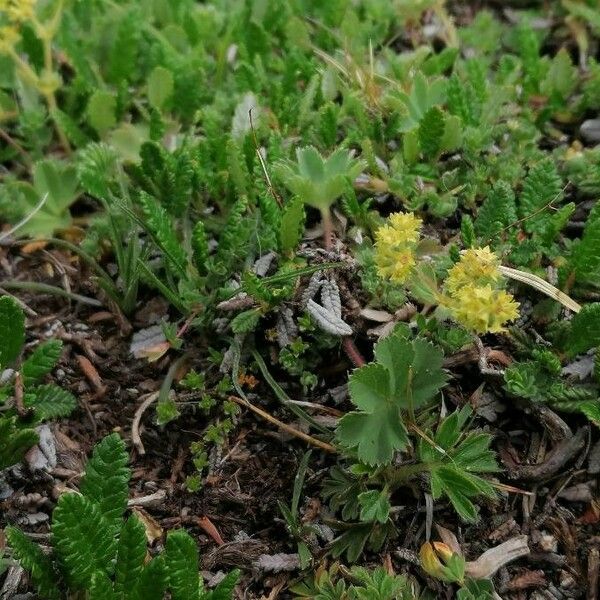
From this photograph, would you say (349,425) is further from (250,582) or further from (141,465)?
(141,465)

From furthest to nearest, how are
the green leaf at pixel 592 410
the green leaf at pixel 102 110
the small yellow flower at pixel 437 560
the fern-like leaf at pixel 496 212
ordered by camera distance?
A: the green leaf at pixel 102 110 < the fern-like leaf at pixel 496 212 < the green leaf at pixel 592 410 < the small yellow flower at pixel 437 560

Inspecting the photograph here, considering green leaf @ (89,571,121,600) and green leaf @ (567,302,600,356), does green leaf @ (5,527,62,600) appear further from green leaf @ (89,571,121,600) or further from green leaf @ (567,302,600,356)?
green leaf @ (567,302,600,356)

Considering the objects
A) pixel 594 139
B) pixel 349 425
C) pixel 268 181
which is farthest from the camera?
pixel 594 139

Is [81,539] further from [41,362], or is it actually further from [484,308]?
[484,308]

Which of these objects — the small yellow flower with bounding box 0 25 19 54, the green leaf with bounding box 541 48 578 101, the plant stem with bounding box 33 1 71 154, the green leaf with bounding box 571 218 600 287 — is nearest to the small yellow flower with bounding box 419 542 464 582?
the green leaf with bounding box 571 218 600 287

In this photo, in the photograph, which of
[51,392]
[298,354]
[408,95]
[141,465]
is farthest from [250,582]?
[408,95]

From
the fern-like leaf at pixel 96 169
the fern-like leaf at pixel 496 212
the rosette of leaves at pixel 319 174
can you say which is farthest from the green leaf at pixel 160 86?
the fern-like leaf at pixel 496 212

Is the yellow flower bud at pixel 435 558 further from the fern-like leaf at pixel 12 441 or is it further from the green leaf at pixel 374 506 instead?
the fern-like leaf at pixel 12 441
